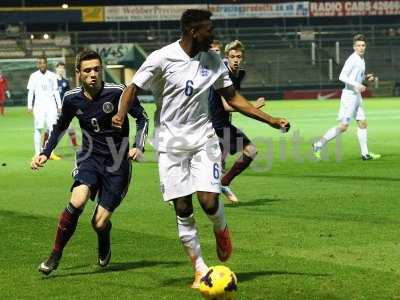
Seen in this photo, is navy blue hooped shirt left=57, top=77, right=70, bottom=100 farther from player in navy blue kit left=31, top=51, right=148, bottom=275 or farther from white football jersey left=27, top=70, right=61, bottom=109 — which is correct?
player in navy blue kit left=31, top=51, right=148, bottom=275

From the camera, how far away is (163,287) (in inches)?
336

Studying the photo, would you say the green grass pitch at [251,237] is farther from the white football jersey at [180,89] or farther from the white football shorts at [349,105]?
the white football jersey at [180,89]

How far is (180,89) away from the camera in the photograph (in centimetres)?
834

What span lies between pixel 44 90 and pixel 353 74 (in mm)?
7464

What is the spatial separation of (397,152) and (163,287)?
14733 millimetres

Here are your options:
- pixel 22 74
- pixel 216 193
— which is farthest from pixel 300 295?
pixel 22 74

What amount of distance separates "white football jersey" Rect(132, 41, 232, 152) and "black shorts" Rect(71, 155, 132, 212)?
1.07m

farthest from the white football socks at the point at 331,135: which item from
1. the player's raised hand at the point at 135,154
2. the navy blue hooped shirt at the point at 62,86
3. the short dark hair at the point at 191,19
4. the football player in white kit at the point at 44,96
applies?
the short dark hair at the point at 191,19

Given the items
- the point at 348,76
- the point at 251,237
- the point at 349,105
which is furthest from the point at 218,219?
the point at 348,76

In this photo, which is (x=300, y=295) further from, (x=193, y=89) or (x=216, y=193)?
(x=193, y=89)

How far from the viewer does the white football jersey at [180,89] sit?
834 cm

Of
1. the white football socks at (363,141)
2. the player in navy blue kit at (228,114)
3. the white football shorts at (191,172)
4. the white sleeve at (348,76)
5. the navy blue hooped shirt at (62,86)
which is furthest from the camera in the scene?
the navy blue hooped shirt at (62,86)

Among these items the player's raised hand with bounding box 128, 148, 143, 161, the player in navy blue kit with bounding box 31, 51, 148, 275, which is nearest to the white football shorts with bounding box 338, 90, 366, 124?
the player in navy blue kit with bounding box 31, 51, 148, 275

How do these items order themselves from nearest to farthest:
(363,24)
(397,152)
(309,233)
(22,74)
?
(309,233) < (397,152) < (22,74) < (363,24)
